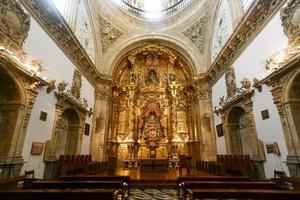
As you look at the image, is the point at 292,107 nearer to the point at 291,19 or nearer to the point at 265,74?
the point at 265,74

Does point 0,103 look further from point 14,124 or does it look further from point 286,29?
point 286,29

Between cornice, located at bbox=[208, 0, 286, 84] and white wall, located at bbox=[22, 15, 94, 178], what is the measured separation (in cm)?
819

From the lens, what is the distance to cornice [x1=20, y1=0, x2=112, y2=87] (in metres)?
5.95

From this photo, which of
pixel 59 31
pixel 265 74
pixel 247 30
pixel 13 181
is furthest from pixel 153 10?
pixel 13 181

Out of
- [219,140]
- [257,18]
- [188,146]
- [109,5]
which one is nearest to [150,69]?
[109,5]

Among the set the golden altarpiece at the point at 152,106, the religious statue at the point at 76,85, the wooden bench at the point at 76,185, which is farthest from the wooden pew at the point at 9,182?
the golden altarpiece at the point at 152,106

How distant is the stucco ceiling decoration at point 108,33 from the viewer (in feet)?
→ 41.1

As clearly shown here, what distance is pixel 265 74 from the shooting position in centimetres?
604

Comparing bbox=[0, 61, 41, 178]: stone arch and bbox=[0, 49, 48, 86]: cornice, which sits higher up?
bbox=[0, 49, 48, 86]: cornice

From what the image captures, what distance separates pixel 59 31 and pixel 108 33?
603 centimetres

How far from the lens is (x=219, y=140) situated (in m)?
10.3

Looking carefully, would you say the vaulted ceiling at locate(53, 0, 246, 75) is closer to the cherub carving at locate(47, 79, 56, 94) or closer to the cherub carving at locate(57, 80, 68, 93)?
the cherub carving at locate(57, 80, 68, 93)

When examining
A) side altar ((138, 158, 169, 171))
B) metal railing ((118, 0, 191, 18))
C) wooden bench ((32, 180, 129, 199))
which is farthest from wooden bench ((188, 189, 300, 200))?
metal railing ((118, 0, 191, 18))

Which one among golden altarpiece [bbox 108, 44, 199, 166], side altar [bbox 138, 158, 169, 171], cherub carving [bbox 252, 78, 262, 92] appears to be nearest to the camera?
cherub carving [bbox 252, 78, 262, 92]
